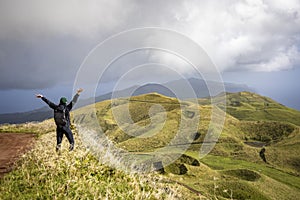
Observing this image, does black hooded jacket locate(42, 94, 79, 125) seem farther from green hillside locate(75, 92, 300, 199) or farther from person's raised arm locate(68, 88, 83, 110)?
green hillside locate(75, 92, 300, 199)

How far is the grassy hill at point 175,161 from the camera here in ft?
28.1

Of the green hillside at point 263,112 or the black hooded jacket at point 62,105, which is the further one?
the green hillside at point 263,112

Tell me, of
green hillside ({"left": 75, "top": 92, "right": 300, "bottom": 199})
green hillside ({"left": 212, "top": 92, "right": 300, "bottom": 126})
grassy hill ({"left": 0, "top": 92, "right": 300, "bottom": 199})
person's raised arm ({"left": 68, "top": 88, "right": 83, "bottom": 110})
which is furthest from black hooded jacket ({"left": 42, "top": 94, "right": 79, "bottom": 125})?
green hillside ({"left": 212, "top": 92, "right": 300, "bottom": 126})

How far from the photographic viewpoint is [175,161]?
33094 mm

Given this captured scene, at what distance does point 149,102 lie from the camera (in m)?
99.1

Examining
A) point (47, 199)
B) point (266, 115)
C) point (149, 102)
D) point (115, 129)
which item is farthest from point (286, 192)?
point (266, 115)

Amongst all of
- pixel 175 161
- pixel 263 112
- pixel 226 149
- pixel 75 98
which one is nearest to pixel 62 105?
pixel 75 98

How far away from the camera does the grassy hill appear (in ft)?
28.1

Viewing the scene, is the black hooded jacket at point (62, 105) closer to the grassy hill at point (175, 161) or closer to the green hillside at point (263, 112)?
the grassy hill at point (175, 161)

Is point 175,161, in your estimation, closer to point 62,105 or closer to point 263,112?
point 62,105

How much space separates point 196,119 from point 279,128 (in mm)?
22474

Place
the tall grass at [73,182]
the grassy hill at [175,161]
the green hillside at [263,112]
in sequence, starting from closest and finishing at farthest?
1. the tall grass at [73,182]
2. the grassy hill at [175,161]
3. the green hillside at [263,112]

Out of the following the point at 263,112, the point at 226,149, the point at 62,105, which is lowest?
the point at 226,149

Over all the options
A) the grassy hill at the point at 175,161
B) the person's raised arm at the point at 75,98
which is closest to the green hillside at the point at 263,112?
the grassy hill at the point at 175,161
